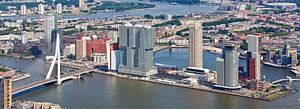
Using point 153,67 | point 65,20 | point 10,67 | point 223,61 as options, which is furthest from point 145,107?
point 65,20

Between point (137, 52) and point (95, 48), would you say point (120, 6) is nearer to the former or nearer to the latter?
point (95, 48)

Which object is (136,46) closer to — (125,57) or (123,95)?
(125,57)

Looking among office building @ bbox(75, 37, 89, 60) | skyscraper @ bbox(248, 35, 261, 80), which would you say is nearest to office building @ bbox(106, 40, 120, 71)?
office building @ bbox(75, 37, 89, 60)

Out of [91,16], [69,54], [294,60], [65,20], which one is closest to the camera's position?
[294,60]

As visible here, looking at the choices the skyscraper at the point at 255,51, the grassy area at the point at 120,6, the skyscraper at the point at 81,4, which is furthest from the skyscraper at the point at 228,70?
the skyscraper at the point at 81,4

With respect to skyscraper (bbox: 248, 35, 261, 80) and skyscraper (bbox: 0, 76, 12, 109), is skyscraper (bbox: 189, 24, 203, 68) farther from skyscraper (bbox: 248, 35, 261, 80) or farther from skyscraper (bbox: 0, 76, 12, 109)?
skyscraper (bbox: 0, 76, 12, 109)

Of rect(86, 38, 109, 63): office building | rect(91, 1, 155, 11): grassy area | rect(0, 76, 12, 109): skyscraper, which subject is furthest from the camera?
rect(91, 1, 155, 11): grassy area

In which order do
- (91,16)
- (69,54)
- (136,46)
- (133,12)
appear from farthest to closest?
(133,12), (91,16), (69,54), (136,46)

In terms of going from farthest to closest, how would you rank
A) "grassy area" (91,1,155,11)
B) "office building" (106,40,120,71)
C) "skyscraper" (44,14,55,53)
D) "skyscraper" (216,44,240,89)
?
"grassy area" (91,1,155,11) → "skyscraper" (44,14,55,53) → "office building" (106,40,120,71) → "skyscraper" (216,44,240,89)
